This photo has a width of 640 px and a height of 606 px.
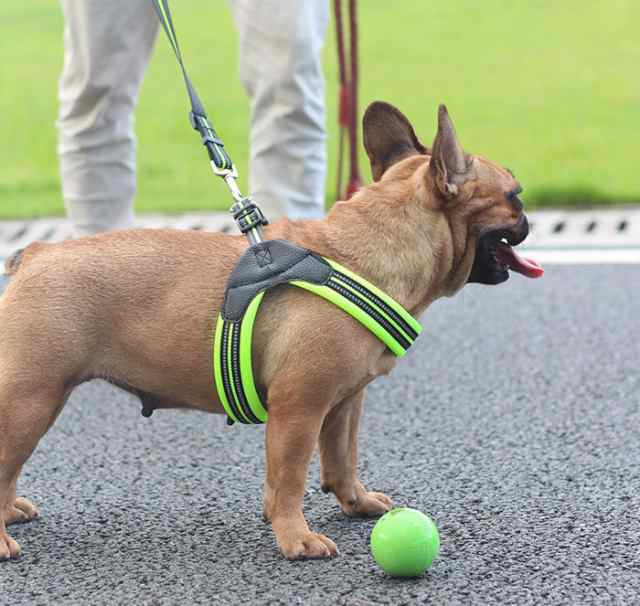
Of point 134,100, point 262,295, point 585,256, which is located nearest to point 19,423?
point 262,295

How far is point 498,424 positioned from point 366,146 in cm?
106

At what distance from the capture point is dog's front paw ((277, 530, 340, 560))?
2580 mm

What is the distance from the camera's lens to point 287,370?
100 inches

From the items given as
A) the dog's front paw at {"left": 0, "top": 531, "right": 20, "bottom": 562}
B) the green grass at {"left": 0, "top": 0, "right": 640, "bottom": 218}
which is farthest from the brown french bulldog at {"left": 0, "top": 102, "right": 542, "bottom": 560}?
the green grass at {"left": 0, "top": 0, "right": 640, "bottom": 218}

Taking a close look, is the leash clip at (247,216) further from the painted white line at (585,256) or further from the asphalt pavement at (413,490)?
the painted white line at (585,256)

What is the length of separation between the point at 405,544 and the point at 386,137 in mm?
889

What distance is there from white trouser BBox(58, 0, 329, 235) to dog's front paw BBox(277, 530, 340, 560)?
1645 millimetres

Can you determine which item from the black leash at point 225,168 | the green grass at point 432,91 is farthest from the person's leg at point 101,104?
the green grass at point 432,91

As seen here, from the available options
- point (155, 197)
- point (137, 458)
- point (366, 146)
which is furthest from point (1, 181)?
point (366, 146)

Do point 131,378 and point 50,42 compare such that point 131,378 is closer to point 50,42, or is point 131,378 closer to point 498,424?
point 498,424

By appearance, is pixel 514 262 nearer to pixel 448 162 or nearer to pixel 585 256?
pixel 448 162

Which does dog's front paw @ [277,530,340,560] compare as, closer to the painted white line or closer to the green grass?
the painted white line

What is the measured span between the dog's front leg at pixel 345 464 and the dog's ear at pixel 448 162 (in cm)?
54

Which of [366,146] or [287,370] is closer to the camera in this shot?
[287,370]
